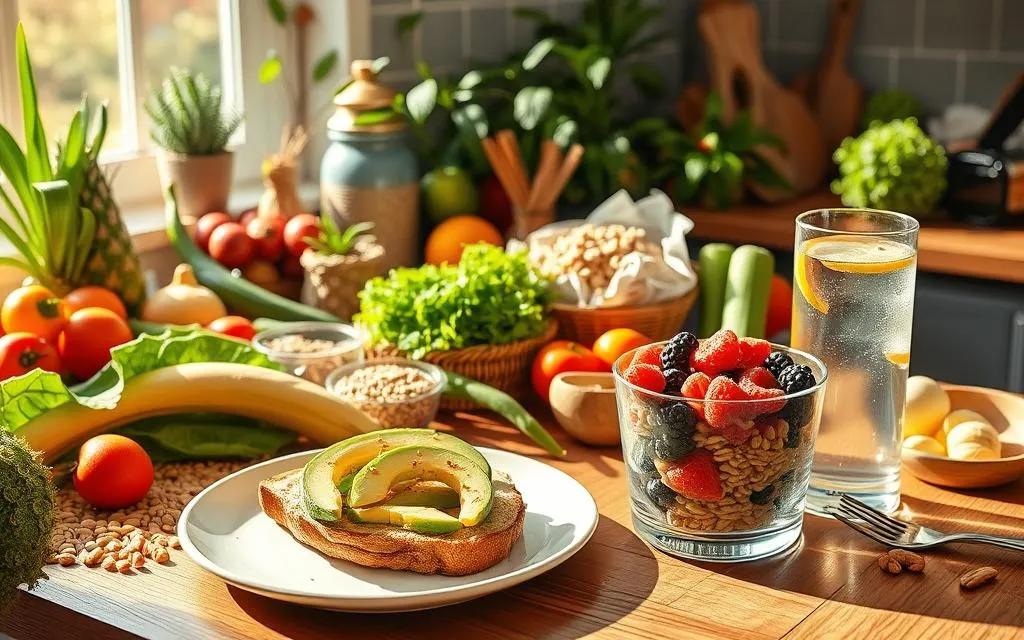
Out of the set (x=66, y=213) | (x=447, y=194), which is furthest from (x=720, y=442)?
(x=447, y=194)

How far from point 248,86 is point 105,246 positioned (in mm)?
768

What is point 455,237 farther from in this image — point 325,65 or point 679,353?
point 679,353

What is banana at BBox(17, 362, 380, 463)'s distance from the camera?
130 cm

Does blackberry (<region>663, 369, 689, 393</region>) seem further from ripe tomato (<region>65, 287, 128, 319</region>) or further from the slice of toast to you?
ripe tomato (<region>65, 287, 128, 319</region>)

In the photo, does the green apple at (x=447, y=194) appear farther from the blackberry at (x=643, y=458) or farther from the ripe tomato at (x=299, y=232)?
the blackberry at (x=643, y=458)

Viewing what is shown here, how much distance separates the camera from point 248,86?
7.70 feet

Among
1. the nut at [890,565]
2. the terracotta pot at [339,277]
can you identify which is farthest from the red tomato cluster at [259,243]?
the nut at [890,565]

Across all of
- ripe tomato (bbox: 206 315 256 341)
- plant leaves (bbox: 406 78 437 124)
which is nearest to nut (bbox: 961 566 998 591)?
ripe tomato (bbox: 206 315 256 341)

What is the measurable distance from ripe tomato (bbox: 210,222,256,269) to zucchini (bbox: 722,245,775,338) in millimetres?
746

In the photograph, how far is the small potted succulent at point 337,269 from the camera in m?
1.77

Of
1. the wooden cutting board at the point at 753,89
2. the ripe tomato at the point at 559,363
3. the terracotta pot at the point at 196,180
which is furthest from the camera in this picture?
the wooden cutting board at the point at 753,89

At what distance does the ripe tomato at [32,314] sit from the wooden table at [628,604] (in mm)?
485

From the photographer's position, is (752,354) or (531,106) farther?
(531,106)

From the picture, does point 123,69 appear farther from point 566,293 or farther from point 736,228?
point 736,228
